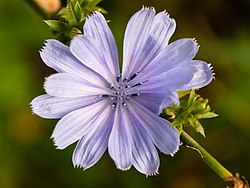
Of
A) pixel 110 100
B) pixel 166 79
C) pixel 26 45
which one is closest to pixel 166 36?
pixel 166 79

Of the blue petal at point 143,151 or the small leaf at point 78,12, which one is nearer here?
the blue petal at point 143,151

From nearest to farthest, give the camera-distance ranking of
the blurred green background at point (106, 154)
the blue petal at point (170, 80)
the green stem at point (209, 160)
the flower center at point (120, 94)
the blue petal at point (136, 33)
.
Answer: the blue petal at point (170, 80)
the green stem at point (209, 160)
the blue petal at point (136, 33)
the flower center at point (120, 94)
the blurred green background at point (106, 154)

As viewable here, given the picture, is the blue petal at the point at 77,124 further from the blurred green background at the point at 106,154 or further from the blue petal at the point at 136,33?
the blurred green background at the point at 106,154

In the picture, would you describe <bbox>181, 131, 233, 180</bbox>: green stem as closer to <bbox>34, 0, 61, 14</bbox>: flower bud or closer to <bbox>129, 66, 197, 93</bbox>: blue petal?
<bbox>129, 66, 197, 93</bbox>: blue petal

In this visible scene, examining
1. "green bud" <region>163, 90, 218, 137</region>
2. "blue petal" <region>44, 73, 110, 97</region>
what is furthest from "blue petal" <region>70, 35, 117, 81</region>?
"green bud" <region>163, 90, 218, 137</region>

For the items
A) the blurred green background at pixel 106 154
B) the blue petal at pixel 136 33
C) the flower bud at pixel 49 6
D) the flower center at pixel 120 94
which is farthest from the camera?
the blurred green background at pixel 106 154

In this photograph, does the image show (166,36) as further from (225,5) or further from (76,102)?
(225,5)

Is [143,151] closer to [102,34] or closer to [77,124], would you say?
[77,124]

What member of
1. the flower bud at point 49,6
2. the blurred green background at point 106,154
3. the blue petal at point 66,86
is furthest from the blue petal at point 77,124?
the blurred green background at point 106,154
